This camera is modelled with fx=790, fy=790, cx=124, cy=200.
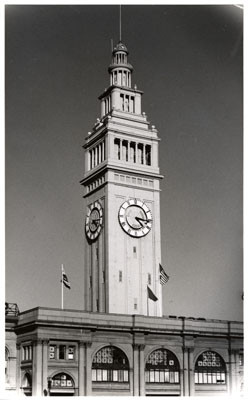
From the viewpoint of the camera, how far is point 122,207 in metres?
64.4

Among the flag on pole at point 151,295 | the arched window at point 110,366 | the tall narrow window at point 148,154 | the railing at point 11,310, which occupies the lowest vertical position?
the arched window at point 110,366

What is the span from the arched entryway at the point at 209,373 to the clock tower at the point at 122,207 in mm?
5266

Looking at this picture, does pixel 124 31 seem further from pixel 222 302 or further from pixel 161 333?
pixel 161 333

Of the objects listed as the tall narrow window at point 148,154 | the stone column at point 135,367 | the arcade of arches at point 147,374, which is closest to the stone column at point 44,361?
the arcade of arches at point 147,374

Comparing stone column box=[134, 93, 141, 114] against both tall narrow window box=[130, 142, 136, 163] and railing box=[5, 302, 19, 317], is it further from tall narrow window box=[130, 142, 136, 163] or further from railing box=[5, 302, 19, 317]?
railing box=[5, 302, 19, 317]

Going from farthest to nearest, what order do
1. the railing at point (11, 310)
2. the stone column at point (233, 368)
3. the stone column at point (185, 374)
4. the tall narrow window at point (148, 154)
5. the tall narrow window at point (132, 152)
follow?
the tall narrow window at point (148, 154), the tall narrow window at point (132, 152), the stone column at point (233, 368), the stone column at point (185, 374), the railing at point (11, 310)

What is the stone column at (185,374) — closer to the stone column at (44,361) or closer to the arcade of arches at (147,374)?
the arcade of arches at (147,374)

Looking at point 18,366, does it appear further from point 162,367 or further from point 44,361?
point 162,367

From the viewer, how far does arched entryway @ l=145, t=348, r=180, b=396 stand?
192ft

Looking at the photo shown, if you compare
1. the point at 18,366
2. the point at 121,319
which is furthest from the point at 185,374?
the point at 18,366

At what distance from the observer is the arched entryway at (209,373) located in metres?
58.5

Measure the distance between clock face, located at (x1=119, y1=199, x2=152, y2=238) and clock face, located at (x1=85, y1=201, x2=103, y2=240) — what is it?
7.32 ft

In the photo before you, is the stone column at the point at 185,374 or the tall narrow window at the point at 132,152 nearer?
the stone column at the point at 185,374
